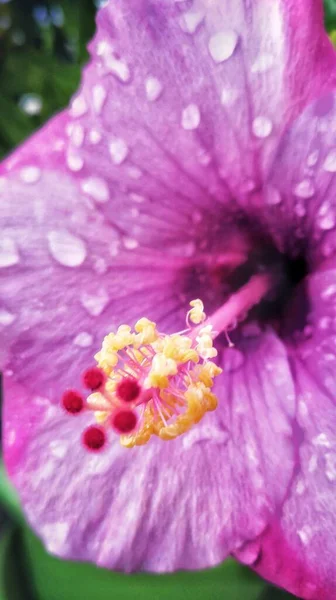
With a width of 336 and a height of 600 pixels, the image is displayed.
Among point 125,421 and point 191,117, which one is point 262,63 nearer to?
point 191,117

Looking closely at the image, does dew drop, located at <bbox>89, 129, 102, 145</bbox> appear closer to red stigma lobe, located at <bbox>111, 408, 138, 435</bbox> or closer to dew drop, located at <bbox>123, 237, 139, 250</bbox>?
dew drop, located at <bbox>123, 237, 139, 250</bbox>

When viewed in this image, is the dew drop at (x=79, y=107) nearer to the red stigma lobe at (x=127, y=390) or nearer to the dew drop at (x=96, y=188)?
the dew drop at (x=96, y=188)

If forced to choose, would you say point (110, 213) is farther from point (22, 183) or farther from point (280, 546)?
point (280, 546)

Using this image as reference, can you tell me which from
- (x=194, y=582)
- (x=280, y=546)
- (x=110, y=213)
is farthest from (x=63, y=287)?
(x=194, y=582)

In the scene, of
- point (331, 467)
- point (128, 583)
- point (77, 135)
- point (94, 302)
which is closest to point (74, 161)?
point (77, 135)

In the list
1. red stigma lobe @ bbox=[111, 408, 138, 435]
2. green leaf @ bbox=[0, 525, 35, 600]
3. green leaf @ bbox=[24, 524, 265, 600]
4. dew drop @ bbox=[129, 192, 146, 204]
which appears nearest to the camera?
red stigma lobe @ bbox=[111, 408, 138, 435]

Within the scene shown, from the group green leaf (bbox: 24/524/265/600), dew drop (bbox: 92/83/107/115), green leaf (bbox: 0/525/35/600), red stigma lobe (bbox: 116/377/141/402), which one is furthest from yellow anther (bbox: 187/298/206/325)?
green leaf (bbox: 0/525/35/600)

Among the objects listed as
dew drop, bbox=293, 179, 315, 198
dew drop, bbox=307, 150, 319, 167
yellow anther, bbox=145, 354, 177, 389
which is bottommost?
yellow anther, bbox=145, 354, 177, 389
